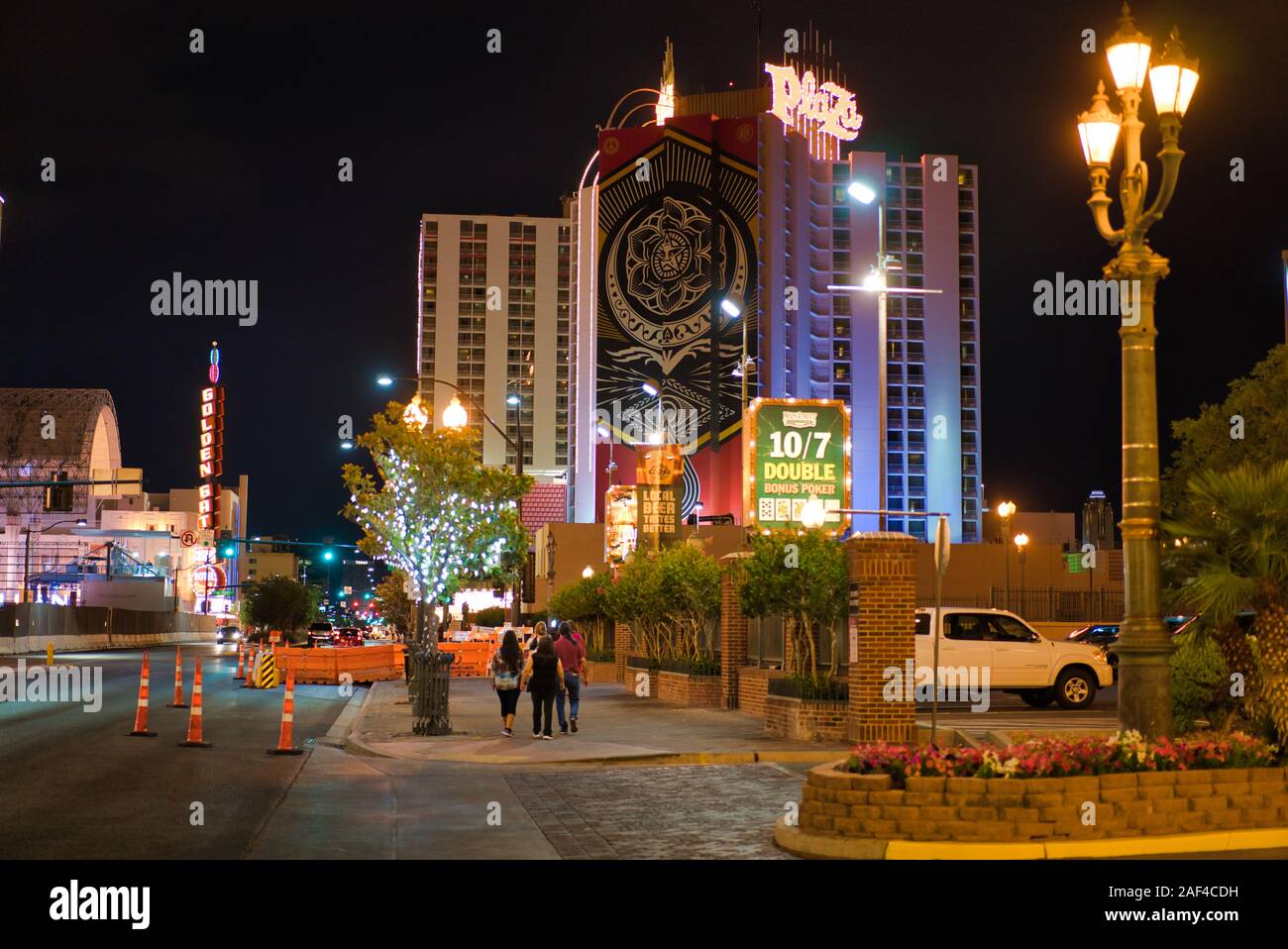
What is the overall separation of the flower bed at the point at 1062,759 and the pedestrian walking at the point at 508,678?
1054 cm

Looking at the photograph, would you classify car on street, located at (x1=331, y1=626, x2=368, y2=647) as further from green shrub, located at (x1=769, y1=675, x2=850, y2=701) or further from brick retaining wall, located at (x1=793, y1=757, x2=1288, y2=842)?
brick retaining wall, located at (x1=793, y1=757, x2=1288, y2=842)

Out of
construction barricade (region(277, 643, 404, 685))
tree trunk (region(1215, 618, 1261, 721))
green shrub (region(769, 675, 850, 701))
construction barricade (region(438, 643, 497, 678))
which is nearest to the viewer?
tree trunk (region(1215, 618, 1261, 721))

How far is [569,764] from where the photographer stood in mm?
17484

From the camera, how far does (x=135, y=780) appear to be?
15.1 m

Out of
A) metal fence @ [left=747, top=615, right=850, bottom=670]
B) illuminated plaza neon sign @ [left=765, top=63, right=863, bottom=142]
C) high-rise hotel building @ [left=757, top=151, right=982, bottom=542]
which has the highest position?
illuminated plaza neon sign @ [left=765, top=63, right=863, bottom=142]

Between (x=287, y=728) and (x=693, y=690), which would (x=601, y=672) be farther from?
(x=287, y=728)

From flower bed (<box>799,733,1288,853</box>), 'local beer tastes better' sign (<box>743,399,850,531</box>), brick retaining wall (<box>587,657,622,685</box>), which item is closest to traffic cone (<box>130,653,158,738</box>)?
flower bed (<box>799,733,1288,853</box>)

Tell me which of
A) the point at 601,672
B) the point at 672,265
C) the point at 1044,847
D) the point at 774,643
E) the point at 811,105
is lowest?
the point at 601,672

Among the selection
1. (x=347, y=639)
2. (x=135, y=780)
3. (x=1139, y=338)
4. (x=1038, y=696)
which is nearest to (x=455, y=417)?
(x=1038, y=696)

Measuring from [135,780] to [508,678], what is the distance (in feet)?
21.6

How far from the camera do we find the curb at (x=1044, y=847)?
969 cm

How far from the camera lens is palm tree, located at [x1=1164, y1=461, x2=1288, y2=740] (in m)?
11.1

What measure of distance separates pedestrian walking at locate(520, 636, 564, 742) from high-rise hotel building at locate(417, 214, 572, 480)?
145 m
